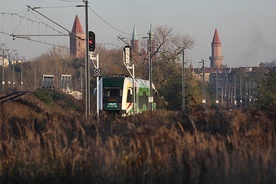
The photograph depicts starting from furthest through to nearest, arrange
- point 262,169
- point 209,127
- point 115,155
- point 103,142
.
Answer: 1. point 209,127
2. point 103,142
3. point 115,155
4. point 262,169

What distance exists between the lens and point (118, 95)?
40750 mm

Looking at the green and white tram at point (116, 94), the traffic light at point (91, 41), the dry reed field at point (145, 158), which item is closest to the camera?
the dry reed field at point (145, 158)

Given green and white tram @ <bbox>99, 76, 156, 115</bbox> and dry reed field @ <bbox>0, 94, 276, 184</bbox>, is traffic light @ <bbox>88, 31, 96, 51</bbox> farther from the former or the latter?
dry reed field @ <bbox>0, 94, 276, 184</bbox>

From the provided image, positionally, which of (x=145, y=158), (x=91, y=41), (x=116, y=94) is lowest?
(x=145, y=158)

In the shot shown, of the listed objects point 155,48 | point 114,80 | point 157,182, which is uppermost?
point 155,48

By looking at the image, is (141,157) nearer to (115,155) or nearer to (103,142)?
(115,155)

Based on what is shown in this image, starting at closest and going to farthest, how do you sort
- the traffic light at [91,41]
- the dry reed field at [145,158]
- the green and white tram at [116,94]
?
the dry reed field at [145,158] → the traffic light at [91,41] → the green and white tram at [116,94]

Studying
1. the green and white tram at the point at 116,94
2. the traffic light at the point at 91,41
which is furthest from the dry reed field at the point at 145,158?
the green and white tram at the point at 116,94

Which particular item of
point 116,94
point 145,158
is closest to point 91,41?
point 116,94

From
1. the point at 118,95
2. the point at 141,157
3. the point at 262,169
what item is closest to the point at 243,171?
the point at 262,169

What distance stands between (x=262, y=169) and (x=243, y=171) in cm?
28

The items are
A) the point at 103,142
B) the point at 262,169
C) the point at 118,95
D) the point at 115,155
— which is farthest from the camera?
the point at 118,95

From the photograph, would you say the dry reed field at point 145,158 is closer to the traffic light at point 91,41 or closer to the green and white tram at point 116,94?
the traffic light at point 91,41

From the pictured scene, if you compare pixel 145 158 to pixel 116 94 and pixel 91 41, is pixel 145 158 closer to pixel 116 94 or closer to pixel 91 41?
pixel 91 41
